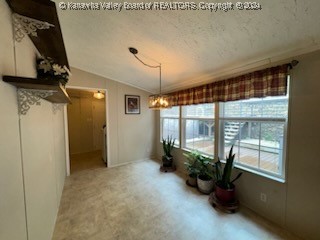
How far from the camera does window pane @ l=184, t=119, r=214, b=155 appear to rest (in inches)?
116

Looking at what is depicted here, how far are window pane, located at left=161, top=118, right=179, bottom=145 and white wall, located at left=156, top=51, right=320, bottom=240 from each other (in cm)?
223

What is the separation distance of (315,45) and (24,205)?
9.70 feet

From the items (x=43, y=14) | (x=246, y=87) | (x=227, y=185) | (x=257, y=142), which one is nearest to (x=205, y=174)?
(x=227, y=185)

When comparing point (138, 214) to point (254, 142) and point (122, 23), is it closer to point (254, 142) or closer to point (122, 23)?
point (254, 142)

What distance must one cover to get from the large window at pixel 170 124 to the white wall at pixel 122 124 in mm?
361

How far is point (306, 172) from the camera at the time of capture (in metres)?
1.68

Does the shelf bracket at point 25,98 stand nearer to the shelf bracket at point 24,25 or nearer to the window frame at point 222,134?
the shelf bracket at point 24,25

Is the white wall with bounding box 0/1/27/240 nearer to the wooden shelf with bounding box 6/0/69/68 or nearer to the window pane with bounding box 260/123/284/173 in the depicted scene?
the wooden shelf with bounding box 6/0/69/68

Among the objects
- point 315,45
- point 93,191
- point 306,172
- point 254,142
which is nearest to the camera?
point 315,45

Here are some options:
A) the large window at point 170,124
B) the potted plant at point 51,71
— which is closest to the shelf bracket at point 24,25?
the potted plant at point 51,71

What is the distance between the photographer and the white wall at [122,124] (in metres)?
3.58

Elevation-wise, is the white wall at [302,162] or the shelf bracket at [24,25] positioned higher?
the shelf bracket at [24,25]

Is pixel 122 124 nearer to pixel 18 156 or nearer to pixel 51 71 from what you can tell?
pixel 51 71

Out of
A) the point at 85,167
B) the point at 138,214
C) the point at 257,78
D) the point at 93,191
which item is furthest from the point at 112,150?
the point at 257,78
